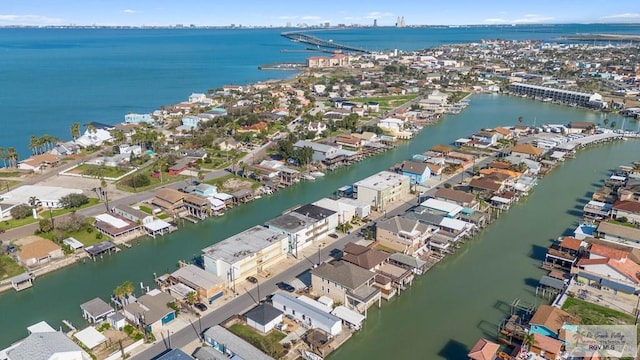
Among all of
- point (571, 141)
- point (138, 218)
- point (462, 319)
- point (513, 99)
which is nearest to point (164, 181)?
point (138, 218)

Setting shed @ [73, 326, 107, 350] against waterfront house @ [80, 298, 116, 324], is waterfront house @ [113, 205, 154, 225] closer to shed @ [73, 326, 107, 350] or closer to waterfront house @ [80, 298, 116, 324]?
waterfront house @ [80, 298, 116, 324]

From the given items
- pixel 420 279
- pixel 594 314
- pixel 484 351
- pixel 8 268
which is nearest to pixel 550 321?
pixel 594 314

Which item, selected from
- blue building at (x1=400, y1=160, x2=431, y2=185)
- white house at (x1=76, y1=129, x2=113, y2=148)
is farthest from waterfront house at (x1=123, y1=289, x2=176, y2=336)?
white house at (x1=76, y1=129, x2=113, y2=148)

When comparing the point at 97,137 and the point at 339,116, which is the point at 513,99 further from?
the point at 97,137

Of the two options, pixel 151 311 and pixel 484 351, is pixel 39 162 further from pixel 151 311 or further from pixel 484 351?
pixel 484 351

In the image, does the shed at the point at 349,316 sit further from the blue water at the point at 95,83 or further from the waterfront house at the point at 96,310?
the blue water at the point at 95,83

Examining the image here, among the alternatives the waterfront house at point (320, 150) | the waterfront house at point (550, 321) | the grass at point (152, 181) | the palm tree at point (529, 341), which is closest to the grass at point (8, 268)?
the grass at point (152, 181)
